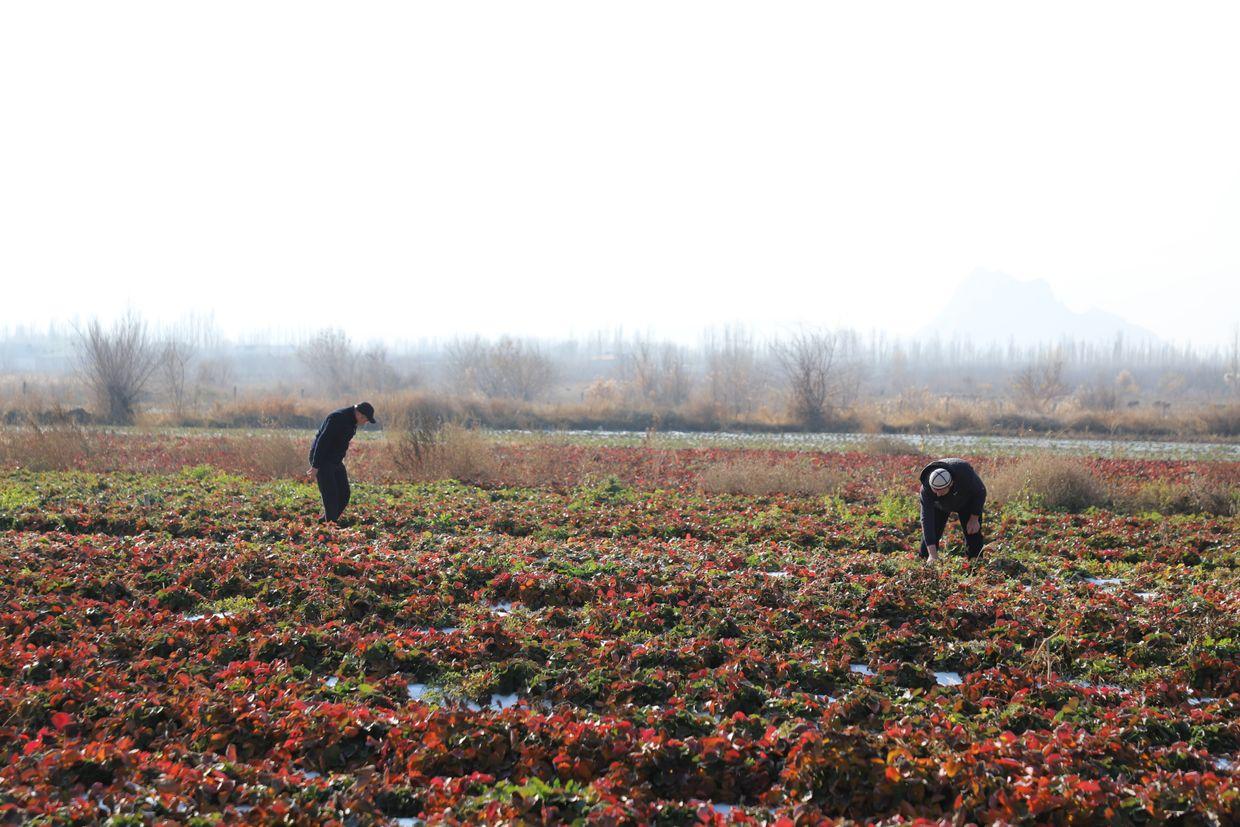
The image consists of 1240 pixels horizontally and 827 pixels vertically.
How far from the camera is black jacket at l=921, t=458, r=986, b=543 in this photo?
10688mm

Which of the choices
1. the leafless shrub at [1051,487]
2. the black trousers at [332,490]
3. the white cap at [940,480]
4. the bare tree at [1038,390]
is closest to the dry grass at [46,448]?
the black trousers at [332,490]

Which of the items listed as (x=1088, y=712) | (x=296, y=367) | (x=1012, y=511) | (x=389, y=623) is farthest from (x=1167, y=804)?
(x=296, y=367)

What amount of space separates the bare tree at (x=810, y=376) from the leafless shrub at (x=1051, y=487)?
27111 mm

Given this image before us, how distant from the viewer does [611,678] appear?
Answer: 22.5 ft

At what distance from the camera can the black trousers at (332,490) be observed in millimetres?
13445

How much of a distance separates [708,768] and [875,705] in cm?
153

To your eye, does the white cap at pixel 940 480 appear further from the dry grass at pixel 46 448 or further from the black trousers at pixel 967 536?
the dry grass at pixel 46 448

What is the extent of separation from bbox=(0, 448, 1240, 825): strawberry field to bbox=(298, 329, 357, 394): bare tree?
230ft

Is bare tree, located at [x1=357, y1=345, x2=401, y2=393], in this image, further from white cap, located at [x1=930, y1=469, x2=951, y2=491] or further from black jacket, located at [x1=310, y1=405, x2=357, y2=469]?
white cap, located at [x1=930, y1=469, x2=951, y2=491]

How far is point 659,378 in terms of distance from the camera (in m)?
69.3

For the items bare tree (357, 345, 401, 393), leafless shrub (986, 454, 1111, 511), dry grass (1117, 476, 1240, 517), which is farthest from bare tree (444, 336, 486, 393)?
dry grass (1117, 476, 1240, 517)

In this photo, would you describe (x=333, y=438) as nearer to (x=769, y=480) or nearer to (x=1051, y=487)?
(x=769, y=480)

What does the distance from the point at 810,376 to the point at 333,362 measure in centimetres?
5009

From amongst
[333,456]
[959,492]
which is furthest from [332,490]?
[959,492]
